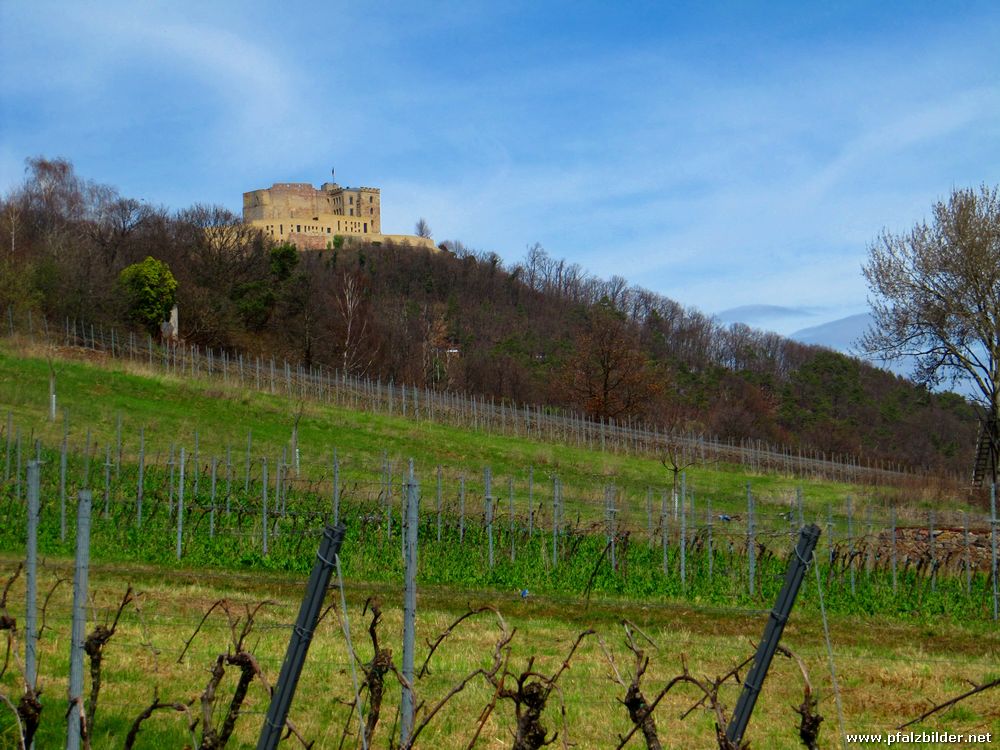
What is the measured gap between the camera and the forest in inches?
2064

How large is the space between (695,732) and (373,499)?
14369 millimetres

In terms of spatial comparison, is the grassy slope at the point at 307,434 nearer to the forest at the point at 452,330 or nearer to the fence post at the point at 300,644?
the forest at the point at 452,330

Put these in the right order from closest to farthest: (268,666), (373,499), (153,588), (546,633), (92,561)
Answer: (268,666) < (546,633) < (153,588) < (92,561) < (373,499)

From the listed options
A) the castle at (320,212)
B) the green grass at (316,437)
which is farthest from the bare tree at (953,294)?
the castle at (320,212)

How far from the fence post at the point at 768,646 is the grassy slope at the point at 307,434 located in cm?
2106

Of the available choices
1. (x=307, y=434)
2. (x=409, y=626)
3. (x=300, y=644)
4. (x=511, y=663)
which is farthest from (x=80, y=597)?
(x=307, y=434)

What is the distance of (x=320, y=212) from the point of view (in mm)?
126312

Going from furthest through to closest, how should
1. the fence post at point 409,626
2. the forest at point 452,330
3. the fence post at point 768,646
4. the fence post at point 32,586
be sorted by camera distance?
1. the forest at point 452,330
2. the fence post at point 32,586
3. the fence post at point 409,626
4. the fence post at point 768,646

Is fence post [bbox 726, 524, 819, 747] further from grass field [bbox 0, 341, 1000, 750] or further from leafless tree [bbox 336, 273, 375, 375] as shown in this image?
leafless tree [bbox 336, 273, 375, 375]

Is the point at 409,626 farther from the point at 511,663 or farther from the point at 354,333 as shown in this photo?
the point at 354,333

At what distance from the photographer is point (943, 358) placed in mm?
29406

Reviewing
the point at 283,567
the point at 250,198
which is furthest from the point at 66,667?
the point at 250,198

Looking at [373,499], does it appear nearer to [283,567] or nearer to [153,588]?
[283,567]

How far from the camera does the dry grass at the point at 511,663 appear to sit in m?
6.15
